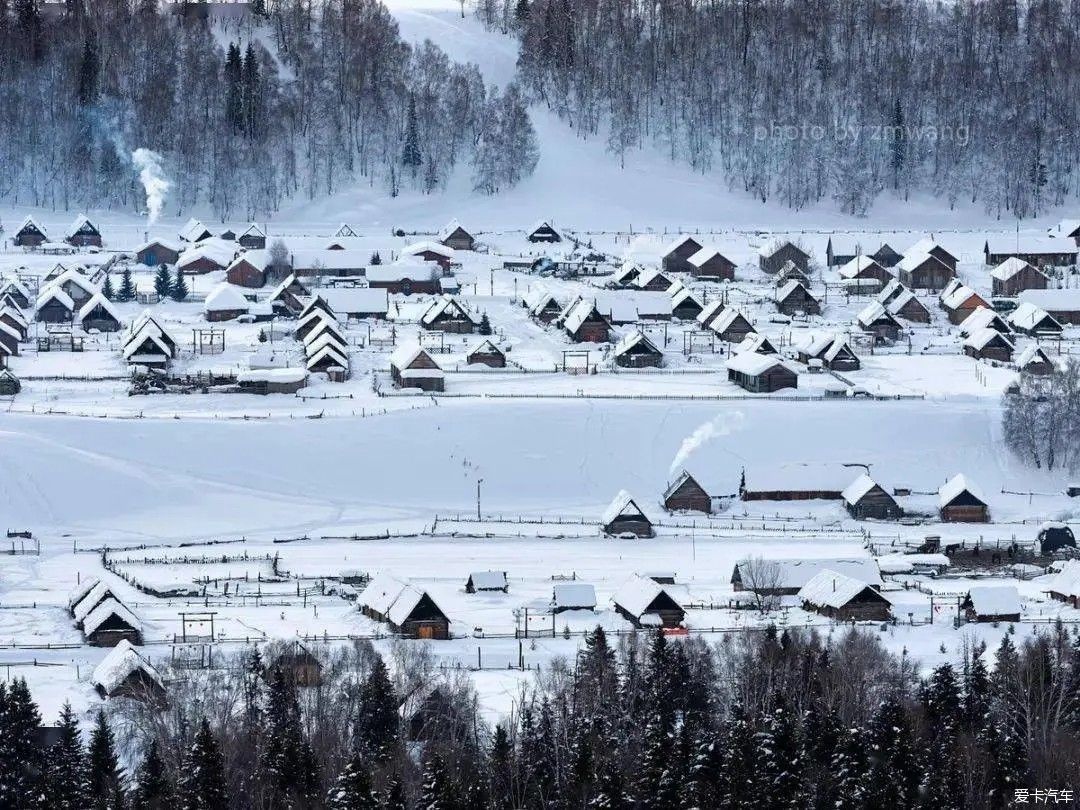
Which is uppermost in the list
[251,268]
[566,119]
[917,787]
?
[566,119]

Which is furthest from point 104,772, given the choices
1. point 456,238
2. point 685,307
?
point 456,238

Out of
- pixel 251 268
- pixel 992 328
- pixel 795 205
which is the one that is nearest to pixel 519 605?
pixel 992 328

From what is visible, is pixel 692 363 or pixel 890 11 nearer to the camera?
pixel 692 363

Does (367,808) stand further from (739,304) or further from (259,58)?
(259,58)

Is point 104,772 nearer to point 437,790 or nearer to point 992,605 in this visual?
point 437,790

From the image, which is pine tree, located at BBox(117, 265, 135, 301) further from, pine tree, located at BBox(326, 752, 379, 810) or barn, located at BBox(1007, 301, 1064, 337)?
pine tree, located at BBox(326, 752, 379, 810)

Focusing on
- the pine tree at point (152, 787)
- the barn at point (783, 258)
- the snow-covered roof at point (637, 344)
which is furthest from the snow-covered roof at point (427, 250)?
the pine tree at point (152, 787)

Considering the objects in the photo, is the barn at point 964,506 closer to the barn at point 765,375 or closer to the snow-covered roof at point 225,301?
the barn at point 765,375
